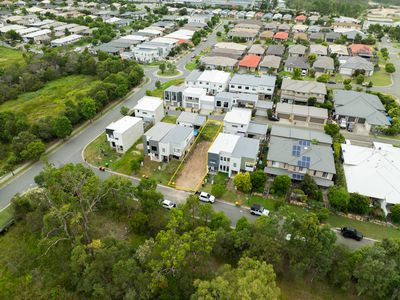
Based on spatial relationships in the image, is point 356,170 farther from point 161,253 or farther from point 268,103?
point 161,253

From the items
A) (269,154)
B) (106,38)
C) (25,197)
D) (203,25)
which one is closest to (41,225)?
(25,197)

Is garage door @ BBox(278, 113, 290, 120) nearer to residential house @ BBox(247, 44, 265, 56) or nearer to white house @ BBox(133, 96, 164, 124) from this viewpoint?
white house @ BBox(133, 96, 164, 124)

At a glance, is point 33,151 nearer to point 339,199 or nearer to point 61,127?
point 61,127

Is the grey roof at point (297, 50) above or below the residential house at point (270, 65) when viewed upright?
above

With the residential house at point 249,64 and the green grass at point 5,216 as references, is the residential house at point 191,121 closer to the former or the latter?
the green grass at point 5,216

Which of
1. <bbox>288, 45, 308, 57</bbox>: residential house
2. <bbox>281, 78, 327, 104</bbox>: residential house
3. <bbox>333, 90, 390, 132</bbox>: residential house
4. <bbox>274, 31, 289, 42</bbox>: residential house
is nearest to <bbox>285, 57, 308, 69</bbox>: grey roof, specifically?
<bbox>288, 45, 308, 57</bbox>: residential house

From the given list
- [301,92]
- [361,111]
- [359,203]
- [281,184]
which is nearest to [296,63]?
[301,92]

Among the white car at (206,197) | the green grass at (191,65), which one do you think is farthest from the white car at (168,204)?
the green grass at (191,65)
